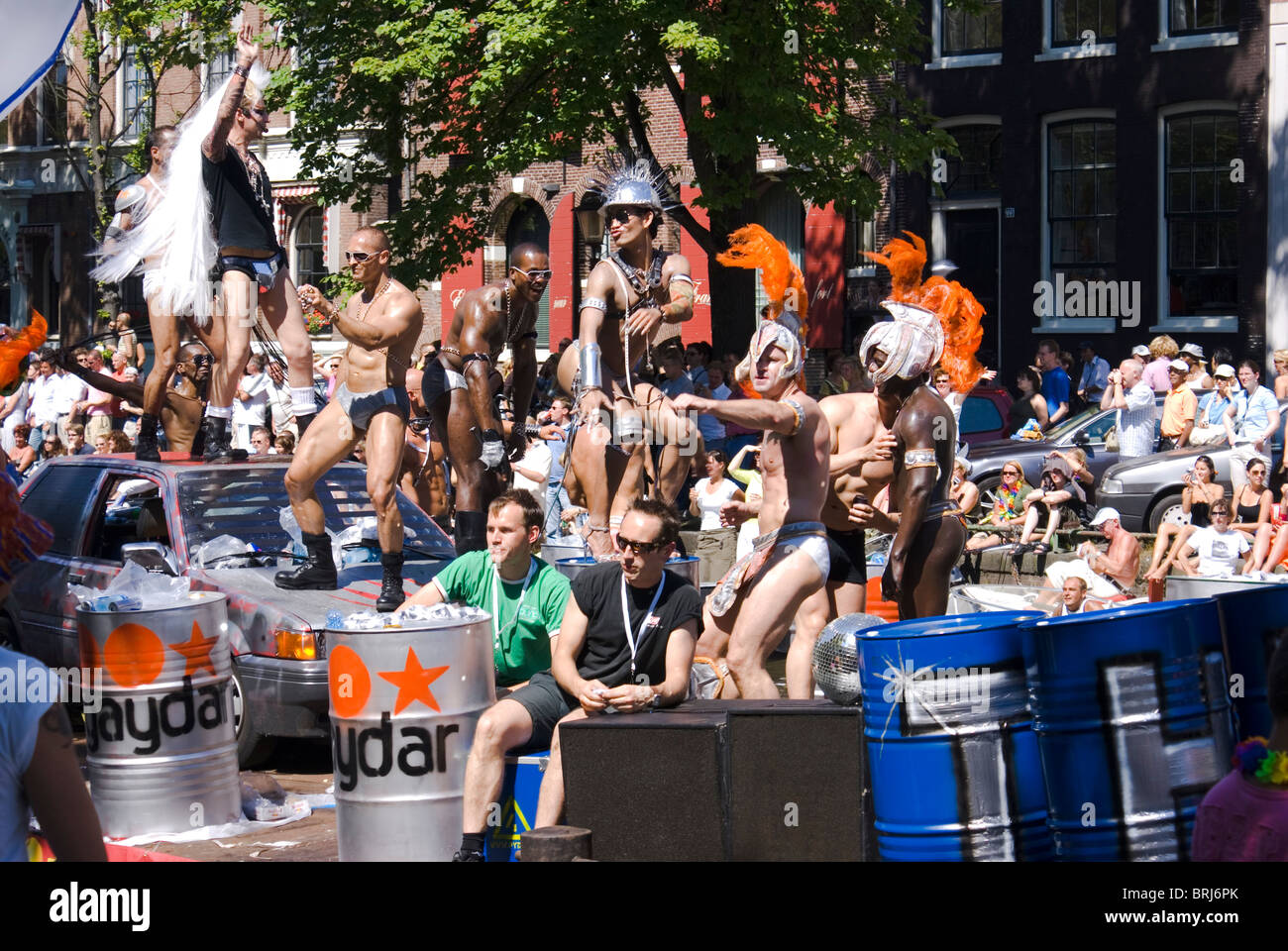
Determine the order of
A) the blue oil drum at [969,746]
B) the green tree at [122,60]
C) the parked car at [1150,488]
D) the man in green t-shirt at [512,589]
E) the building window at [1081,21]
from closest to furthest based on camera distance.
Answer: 1. the blue oil drum at [969,746]
2. the man in green t-shirt at [512,589]
3. the parked car at [1150,488]
4. the green tree at [122,60]
5. the building window at [1081,21]

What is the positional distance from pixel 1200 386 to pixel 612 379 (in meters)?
9.89

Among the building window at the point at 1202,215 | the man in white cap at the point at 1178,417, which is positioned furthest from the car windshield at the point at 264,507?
the building window at the point at 1202,215

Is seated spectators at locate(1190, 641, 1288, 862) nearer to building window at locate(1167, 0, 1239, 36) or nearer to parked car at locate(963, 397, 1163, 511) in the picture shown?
parked car at locate(963, 397, 1163, 511)

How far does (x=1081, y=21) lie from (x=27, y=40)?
23168mm

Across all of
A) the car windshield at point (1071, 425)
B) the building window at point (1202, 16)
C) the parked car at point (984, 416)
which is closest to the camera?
the car windshield at point (1071, 425)

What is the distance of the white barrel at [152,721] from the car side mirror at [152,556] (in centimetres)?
175

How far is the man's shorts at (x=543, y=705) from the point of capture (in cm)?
644

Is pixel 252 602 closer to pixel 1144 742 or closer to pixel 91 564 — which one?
pixel 91 564

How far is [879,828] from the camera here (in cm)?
521

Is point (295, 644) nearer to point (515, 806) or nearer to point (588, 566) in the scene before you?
point (588, 566)

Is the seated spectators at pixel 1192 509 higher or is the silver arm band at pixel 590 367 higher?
the silver arm band at pixel 590 367

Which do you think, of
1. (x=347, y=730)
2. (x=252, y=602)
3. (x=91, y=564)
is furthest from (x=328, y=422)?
(x=347, y=730)

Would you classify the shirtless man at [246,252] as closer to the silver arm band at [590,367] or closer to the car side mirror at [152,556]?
the car side mirror at [152,556]

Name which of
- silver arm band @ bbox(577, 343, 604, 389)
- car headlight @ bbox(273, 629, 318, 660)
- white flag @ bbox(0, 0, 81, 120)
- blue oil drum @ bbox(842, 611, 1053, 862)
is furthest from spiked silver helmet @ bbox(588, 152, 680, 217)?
white flag @ bbox(0, 0, 81, 120)
